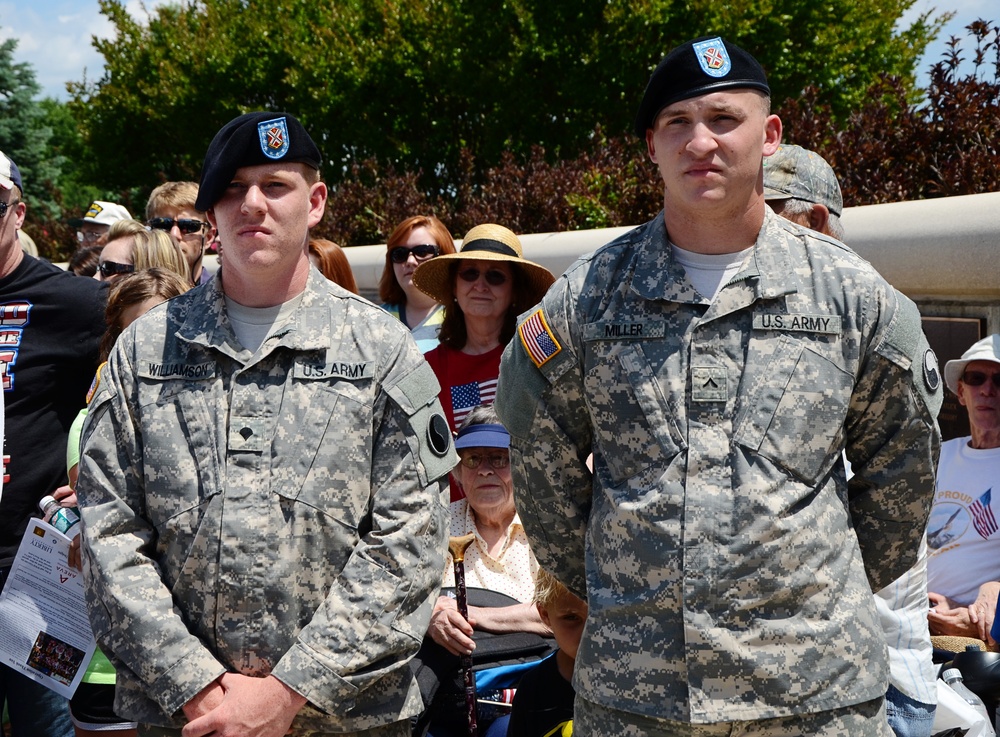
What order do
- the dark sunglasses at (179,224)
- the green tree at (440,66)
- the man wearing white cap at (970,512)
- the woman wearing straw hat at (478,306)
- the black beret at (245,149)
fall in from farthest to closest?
the green tree at (440,66) → the dark sunglasses at (179,224) → the woman wearing straw hat at (478,306) → the man wearing white cap at (970,512) → the black beret at (245,149)

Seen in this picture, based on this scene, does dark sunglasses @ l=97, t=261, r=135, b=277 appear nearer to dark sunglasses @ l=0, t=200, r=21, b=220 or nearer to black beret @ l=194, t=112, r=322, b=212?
dark sunglasses @ l=0, t=200, r=21, b=220

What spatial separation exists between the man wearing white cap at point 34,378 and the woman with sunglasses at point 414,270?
171 centimetres

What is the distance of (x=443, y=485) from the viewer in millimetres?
3029

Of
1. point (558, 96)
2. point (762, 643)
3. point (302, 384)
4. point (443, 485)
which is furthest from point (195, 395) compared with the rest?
→ point (558, 96)

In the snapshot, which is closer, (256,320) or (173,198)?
(256,320)

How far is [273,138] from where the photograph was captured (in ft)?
9.56

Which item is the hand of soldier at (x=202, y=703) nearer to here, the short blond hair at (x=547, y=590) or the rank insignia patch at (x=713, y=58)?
the short blond hair at (x=547, y=590)

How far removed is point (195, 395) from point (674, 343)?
3.86 ft

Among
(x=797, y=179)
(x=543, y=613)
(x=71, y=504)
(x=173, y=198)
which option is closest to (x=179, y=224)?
(x=173, y=198)

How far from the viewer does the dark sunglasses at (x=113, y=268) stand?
5598mm

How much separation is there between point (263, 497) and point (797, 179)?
184cm

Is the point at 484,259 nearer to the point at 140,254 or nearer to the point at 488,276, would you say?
the point at 488,276

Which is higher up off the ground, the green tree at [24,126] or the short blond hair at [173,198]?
the green tree at [24,126]

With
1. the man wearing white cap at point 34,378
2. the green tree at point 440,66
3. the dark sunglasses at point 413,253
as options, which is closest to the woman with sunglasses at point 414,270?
the dark sunglasses at point 413,253
